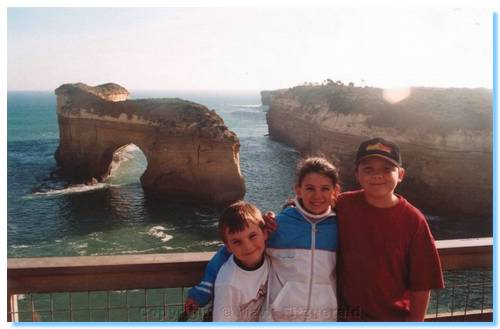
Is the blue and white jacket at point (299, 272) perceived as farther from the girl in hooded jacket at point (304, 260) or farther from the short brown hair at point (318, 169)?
the short brown hair at point (318, 169)

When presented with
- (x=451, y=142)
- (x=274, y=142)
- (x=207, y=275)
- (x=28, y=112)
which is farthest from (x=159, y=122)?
(x=28, y=112)

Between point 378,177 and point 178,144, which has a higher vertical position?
point 378,177

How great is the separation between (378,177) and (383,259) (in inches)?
19.8

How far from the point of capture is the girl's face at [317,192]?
9.89 ft

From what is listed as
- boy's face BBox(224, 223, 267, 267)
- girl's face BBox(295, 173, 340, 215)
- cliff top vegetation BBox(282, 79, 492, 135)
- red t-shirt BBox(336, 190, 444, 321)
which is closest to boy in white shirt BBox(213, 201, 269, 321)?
boy's face BBox(224, 223, 267, 267)

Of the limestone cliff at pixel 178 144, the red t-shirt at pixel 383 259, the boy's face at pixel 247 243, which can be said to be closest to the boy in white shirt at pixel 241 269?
the boy's face at pixel 247 243

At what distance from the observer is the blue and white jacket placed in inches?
116

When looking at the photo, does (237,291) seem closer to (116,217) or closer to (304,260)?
(304,260)

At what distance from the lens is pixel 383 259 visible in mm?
2883

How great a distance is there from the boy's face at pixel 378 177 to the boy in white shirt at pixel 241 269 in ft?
2.31

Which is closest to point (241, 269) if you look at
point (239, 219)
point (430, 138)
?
point (239, 219)

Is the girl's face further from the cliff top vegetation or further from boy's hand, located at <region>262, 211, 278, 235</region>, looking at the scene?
the cliff top vegetation

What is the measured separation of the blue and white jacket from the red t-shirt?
0.10 metres

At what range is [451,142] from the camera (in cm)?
2566
